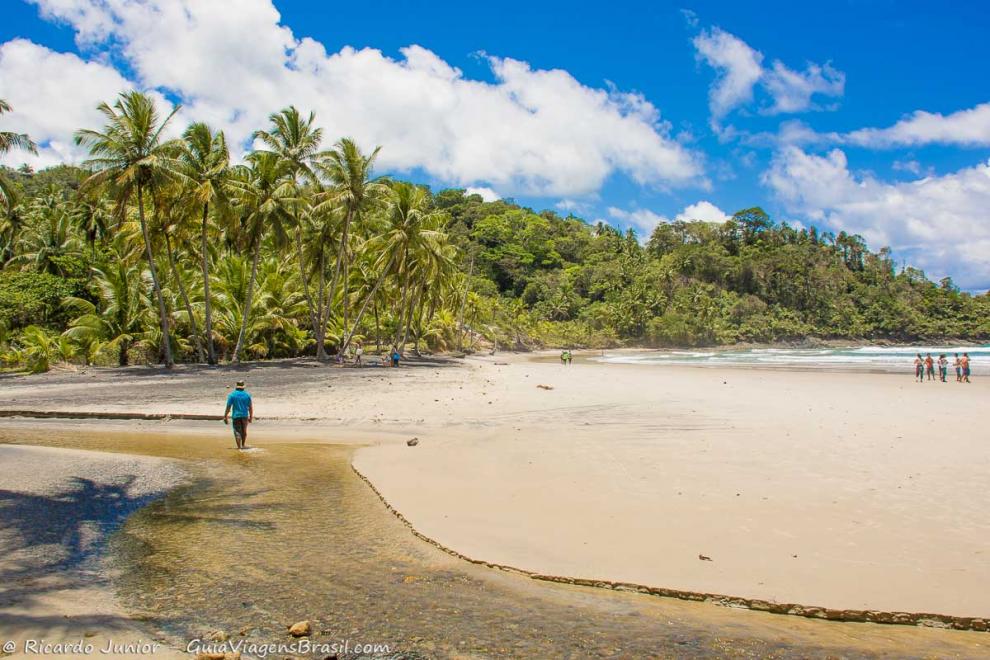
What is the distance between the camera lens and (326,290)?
39688mm

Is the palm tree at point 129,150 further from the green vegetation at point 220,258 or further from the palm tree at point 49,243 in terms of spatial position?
the palm tree at point 49,243

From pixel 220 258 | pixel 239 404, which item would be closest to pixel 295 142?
pixel 220 258

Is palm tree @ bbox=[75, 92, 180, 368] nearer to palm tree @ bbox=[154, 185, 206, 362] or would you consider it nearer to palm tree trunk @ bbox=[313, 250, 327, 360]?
palm tree @ bbox=[154, 185, 206, 362]

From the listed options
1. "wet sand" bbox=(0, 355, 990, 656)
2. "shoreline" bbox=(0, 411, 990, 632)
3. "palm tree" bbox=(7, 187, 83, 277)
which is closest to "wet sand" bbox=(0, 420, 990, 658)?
"shoreline" bbox=(0, 411, 990, 632)

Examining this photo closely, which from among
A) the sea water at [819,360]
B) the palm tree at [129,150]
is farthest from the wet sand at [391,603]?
the sea water at [819,360]

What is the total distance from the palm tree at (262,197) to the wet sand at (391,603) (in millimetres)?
23875

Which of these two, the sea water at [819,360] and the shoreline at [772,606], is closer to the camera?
the shoreline at [772,606]

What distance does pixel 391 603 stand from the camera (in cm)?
443

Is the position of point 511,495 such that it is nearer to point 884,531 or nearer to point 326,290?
point 884,531

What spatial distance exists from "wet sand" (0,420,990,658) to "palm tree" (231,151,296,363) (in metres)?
23.9

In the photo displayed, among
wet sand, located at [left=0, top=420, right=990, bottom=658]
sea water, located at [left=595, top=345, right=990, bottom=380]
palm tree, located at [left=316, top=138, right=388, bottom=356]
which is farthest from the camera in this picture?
sea water, located at [left=595, top=345, right=990, bottom=380]

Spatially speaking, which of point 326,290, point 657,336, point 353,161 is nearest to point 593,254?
point 657,336

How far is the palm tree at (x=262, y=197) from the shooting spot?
91.8ft

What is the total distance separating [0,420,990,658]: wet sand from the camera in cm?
387
